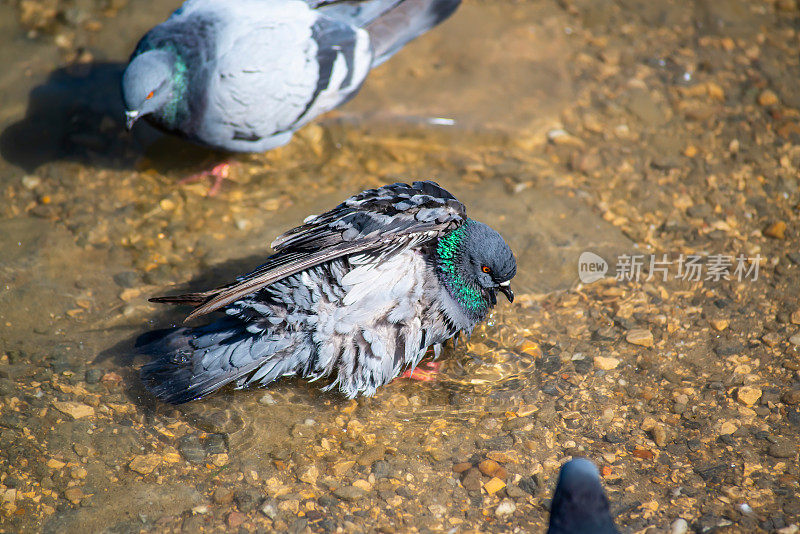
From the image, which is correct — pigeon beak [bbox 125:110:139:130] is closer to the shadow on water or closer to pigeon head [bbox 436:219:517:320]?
the shadow on water

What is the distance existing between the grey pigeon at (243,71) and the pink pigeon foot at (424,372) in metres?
2.10

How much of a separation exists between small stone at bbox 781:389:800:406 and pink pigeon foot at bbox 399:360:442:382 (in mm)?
1918

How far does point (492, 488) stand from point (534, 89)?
3.55 metres

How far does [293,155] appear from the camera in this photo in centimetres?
528

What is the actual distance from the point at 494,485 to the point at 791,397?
177 cm

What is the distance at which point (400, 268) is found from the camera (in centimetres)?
348

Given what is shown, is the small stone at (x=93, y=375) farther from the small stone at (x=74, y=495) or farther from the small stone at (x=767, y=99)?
the small stone at (x=767, y=99)

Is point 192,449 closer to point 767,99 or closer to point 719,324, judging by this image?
point 719,324

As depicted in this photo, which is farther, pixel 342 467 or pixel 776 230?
pixel 776 230

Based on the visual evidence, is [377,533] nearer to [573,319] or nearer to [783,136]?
[573,319]

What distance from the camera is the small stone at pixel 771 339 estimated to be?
12.9 ft

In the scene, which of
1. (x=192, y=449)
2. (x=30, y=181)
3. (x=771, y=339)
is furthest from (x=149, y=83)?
(x=771, y=339)

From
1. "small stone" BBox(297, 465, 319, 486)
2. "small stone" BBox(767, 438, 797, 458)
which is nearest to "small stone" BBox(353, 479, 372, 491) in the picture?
"small stone" BBox(297, 465, 319, 486)

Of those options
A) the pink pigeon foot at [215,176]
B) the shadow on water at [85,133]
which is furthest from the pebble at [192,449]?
the shadow on water at [85,133]
